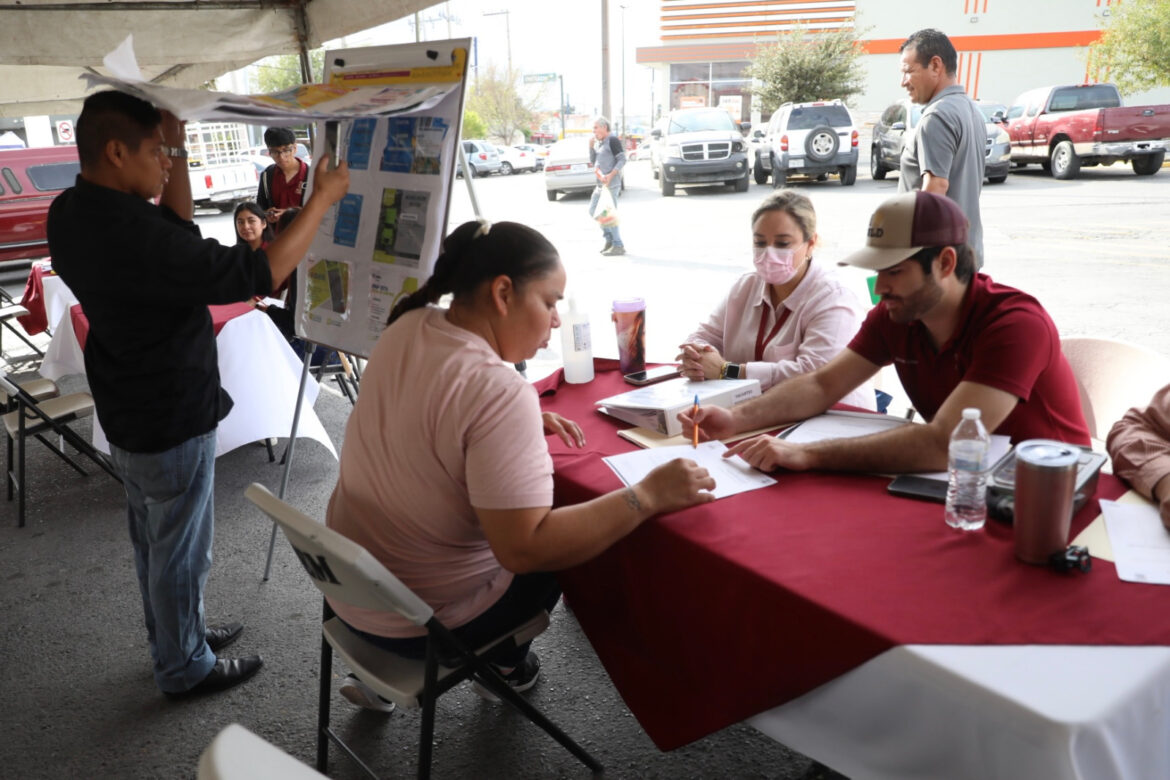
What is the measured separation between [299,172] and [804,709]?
5.24 m

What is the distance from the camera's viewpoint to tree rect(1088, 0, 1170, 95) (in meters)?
15.7

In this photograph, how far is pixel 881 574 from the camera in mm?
1323

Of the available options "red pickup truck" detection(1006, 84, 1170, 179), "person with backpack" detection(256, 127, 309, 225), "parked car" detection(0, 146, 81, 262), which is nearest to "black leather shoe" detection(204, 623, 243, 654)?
"person with backpack" detection(256, 127, 309, 225)

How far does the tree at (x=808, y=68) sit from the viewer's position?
20.5 m

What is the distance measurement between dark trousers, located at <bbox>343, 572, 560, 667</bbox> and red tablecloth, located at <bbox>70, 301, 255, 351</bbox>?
1965mm

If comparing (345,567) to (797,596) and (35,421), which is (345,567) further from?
(35,421)

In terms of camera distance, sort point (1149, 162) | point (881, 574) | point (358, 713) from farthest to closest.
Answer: point (1149, 162) → point (358, 713) → point (881, 574)

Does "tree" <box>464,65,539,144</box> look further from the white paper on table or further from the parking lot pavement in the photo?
the white paper on table

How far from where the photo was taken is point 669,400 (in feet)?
6.83

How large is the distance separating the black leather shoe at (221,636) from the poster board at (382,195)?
994 millimetres

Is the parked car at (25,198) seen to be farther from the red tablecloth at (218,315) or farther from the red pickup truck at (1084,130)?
the red pickup truck at (1084,130)

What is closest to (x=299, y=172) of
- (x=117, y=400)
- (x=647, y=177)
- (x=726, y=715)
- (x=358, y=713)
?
(x=117, y=400)

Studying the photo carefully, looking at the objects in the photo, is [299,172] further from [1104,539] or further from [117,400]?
[1104,539]

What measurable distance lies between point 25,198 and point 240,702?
10434 millimetres
